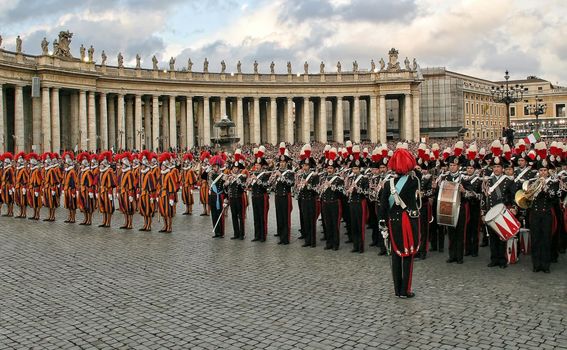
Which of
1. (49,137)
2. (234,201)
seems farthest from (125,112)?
(234,201)

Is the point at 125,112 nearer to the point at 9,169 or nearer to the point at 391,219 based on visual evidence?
the point at 9,169

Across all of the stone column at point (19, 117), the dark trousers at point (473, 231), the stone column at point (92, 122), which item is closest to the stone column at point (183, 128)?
the stone column at point (92, 122)

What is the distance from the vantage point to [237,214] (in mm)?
18000

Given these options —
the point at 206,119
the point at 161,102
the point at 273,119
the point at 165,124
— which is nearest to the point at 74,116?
the point at 165,124

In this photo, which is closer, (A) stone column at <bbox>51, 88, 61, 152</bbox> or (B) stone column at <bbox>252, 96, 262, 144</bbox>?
(A) stone column at <bbox>51, 88, 61, 152</bbox>

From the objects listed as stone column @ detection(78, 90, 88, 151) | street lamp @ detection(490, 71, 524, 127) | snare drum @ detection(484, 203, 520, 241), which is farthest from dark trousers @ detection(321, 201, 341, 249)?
stone column @ detection(78, 90, 88, 151)

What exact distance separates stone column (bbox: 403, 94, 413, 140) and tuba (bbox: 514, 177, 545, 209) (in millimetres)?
71134

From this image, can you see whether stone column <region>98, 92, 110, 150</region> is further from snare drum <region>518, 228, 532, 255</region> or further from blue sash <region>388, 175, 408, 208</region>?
blue sash <region>388, 175, 408, 208</region>

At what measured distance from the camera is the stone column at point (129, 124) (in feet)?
233

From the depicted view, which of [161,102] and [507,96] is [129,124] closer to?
[161,102]

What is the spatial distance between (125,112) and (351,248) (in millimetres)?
62423

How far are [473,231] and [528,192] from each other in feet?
7.97

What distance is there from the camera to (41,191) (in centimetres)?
2370

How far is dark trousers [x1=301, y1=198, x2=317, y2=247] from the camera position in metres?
16.5
